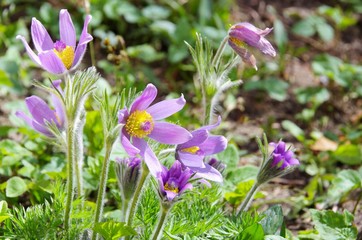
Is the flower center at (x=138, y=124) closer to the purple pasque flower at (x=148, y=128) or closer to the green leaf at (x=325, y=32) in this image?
the purple pasque flower at (x=148, y=128)

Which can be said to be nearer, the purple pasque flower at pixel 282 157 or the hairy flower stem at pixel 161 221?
the hairy flower stem at pixel 161 221

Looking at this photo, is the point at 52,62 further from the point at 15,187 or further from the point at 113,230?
the point at 15,187

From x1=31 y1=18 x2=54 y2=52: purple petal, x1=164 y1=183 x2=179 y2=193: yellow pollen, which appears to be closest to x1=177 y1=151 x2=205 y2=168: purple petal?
x1=164 y1=183 x2=179 y2=193: yellow pollen

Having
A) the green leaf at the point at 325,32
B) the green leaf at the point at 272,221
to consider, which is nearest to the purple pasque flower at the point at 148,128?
the green leaf at the point at 272,221

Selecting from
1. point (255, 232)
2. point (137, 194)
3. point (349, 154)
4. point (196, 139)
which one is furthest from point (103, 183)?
point (349, 154)

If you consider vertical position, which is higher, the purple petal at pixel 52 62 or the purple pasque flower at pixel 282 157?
the purple petal at pixel 52 62

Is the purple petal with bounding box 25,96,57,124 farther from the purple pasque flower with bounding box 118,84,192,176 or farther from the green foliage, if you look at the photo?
the green foliage

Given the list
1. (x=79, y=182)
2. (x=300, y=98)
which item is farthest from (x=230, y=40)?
(x=300, y=98)
